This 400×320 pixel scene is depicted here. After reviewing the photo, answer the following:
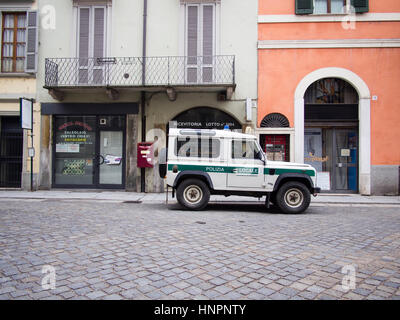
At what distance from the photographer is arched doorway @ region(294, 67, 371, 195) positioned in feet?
39.4

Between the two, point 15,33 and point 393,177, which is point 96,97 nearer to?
point 15,33

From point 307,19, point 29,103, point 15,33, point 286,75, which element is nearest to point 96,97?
point 29,103

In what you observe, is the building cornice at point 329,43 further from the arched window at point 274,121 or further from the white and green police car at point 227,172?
the white and green police car at point 227,172

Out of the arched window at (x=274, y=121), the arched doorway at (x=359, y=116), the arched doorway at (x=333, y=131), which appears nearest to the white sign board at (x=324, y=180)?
the arched doorway at (x=333, y=131)

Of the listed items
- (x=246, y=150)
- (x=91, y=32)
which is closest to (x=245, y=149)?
(x=246, y=150)

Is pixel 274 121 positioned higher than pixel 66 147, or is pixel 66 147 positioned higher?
pixel 274 121

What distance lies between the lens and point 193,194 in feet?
27.0

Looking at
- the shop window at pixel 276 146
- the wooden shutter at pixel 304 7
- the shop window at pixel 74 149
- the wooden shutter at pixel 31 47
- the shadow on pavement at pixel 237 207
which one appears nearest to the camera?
the shadow on pavement at pixel 237 207

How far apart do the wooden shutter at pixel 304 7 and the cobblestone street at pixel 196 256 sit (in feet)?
29.8

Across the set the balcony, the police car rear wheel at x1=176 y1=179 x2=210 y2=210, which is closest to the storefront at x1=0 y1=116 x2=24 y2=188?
the balcony

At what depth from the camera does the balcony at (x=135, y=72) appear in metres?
12.3

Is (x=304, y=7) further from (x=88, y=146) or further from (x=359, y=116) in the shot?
(x=88, y=146)

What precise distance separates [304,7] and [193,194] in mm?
9442
